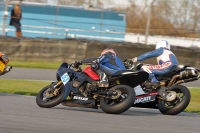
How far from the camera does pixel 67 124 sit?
24.6 feet

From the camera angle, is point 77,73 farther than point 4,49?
No

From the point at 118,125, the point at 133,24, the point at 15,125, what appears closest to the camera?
the point at 15,125

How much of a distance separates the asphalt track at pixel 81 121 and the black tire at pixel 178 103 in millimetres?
107

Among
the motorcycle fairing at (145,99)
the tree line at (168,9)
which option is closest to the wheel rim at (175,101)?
the motorcycle fairing at (145,99)

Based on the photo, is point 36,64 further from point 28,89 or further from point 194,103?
point 194,103

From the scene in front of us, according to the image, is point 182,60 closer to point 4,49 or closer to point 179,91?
point 4,49

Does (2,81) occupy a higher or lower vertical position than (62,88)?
lower

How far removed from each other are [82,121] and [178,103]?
2.05 m

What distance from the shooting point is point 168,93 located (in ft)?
31.0

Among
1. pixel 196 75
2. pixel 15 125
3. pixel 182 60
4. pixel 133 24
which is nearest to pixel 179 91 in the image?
pixel 196 75

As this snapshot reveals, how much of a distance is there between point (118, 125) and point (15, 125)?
1.39m

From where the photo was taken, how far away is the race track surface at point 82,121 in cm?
706

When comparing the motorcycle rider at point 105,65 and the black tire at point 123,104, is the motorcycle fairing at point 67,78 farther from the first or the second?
the black tire at point 123,104

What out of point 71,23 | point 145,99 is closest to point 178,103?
point 145,99
